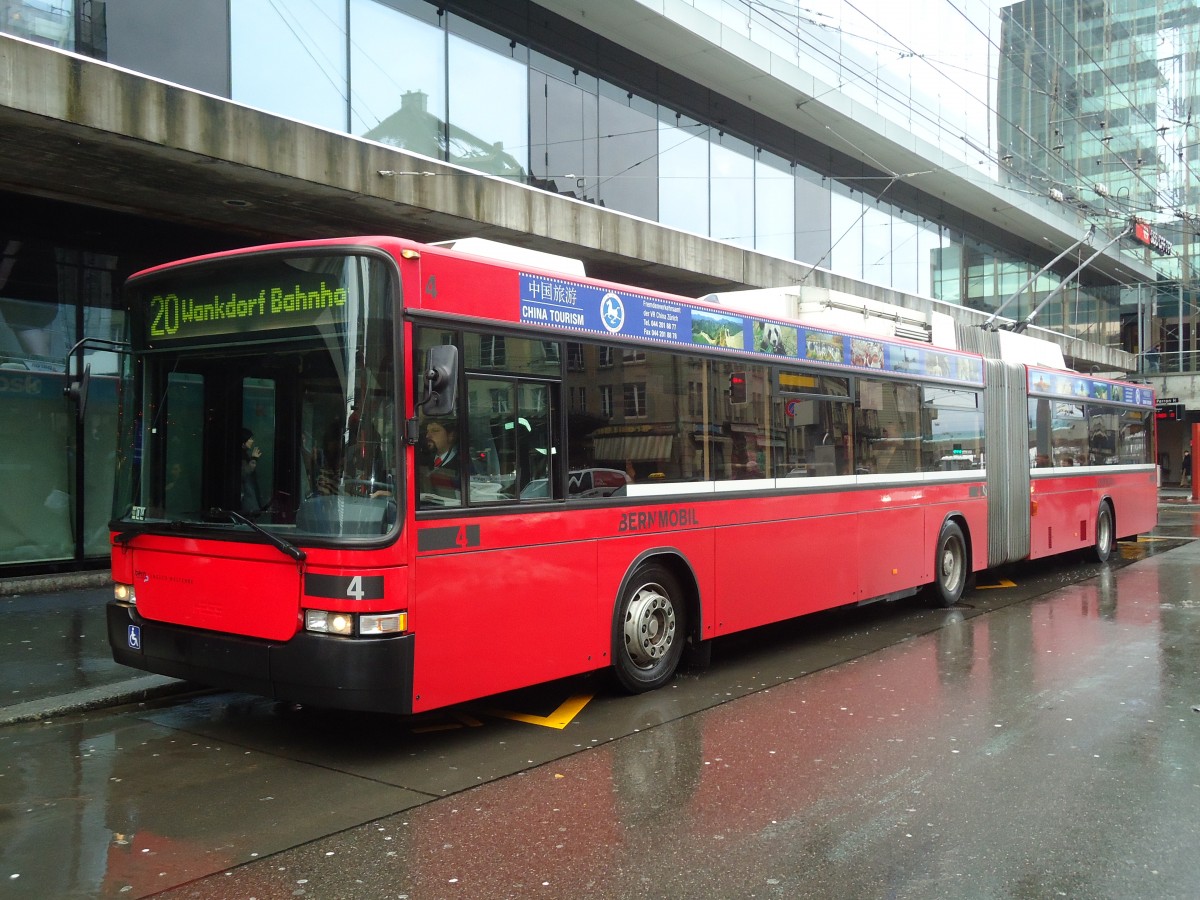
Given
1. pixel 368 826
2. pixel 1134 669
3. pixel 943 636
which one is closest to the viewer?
pixel 368 826

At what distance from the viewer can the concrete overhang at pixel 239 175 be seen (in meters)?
9.58

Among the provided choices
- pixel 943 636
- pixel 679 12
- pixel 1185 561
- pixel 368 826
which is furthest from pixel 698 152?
pixel 368 826

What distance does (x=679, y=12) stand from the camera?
56.9ft

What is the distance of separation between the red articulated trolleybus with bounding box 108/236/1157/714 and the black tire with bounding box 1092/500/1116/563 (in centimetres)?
937

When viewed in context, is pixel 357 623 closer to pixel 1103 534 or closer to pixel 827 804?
pixel 827 804

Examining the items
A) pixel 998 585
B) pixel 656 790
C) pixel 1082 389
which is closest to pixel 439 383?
pixel 656 790

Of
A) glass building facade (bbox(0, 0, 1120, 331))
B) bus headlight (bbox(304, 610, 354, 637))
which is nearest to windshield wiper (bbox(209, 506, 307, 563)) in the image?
bus headlight (bbox(304, 610, 354, 637))

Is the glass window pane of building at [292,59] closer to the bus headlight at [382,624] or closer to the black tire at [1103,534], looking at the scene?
the bus headlight at [382,624]

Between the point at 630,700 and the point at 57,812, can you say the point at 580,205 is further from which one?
the point at 57,812

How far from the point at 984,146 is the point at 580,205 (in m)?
17.5

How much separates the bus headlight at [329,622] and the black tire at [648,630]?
2234 mm

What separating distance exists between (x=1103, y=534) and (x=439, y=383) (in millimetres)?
14430

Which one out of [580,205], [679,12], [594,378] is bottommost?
[594,378]

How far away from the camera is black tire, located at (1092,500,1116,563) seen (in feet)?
54.4
